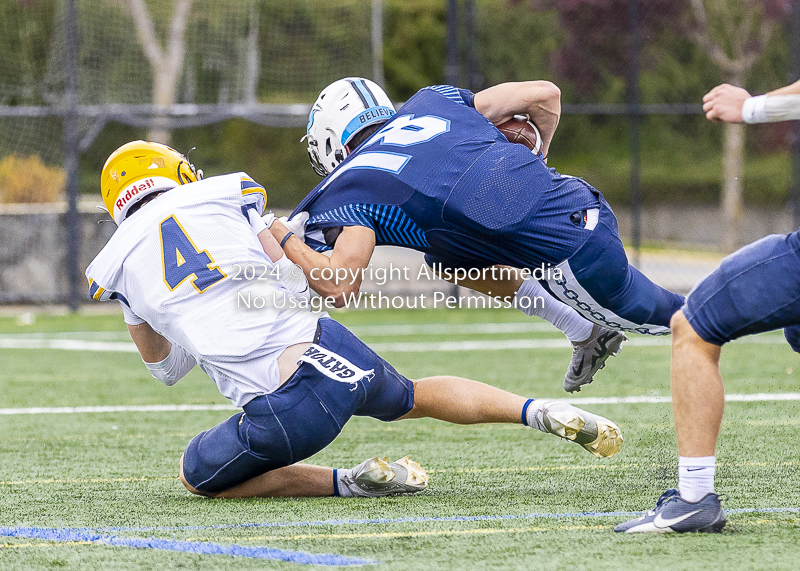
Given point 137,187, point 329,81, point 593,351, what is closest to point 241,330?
point 137,187

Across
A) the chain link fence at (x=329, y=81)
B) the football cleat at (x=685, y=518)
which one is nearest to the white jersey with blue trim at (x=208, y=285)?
the football cleat at (x=685, y=518)

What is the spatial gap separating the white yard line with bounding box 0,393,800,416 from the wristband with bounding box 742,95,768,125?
10.1ft

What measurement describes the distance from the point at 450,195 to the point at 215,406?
9.29ft

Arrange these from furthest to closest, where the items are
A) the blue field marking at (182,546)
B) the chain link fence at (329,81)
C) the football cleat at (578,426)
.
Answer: the chain link fence at (329,81) → the football cleat at (578,426) → the blue field marking at (182,546)

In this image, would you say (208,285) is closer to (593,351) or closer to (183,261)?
(183,261)

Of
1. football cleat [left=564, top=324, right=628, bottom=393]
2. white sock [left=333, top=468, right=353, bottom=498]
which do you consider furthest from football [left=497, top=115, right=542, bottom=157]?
white sock [left=333, top=468, right=353, bottom=498]

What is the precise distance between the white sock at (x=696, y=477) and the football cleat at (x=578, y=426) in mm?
677

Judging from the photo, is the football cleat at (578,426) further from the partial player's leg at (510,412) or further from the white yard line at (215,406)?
the white yard line at (215,406)

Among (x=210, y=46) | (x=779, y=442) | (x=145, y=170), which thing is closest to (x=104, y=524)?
(x=145, y=170)

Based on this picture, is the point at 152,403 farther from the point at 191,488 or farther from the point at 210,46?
the point at 210,46

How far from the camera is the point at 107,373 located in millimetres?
7324

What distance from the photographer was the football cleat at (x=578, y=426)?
11.8 feet

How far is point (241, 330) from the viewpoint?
337 cm

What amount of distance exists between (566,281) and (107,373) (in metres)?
4.42
